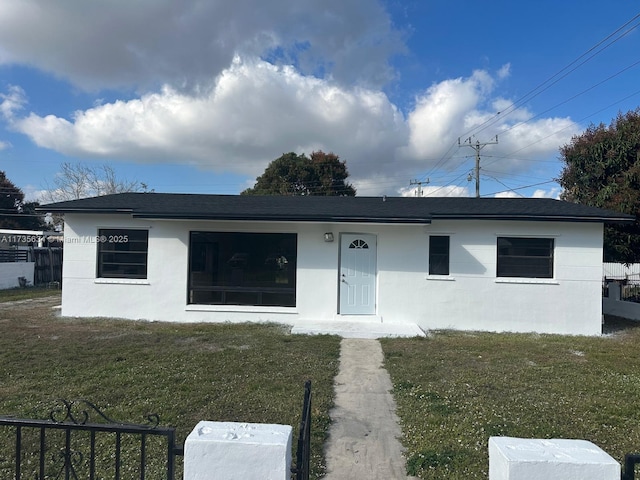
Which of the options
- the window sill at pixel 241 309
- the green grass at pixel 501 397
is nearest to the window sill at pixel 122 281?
the window sill at pixel 241 309

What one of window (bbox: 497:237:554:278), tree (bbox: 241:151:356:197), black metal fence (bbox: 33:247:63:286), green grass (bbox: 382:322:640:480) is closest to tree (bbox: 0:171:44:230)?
black metal fence (bbox: 33:247:63:286)

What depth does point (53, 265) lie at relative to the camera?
22297mm

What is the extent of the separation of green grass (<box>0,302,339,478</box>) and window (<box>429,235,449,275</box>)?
3.65 metres

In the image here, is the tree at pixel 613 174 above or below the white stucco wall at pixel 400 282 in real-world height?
above

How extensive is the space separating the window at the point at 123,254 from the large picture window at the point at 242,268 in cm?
137

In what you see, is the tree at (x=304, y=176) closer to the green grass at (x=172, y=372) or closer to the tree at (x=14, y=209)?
the tree at (x=14, y=209)

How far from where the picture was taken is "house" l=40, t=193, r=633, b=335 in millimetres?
10984

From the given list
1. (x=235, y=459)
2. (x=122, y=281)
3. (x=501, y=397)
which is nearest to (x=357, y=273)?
(x=501, y=397)

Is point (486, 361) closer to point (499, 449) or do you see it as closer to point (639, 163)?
point (499, 449)

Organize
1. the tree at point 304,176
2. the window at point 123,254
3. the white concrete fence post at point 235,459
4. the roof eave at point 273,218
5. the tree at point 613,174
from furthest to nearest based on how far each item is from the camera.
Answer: the tree at point 304,176 < the tree at point 613,174 < the window at point 123,254 < the roof eave at point 273,218 < the white concrete fence post at point 235,459

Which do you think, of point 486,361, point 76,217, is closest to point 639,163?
point 486,361

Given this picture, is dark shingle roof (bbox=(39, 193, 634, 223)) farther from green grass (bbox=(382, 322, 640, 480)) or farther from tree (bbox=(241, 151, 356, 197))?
tree (bbox=(241, 151, 356, 197))

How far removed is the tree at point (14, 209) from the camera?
36.3 m

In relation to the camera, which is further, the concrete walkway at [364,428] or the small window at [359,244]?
the small window at [359,244]
